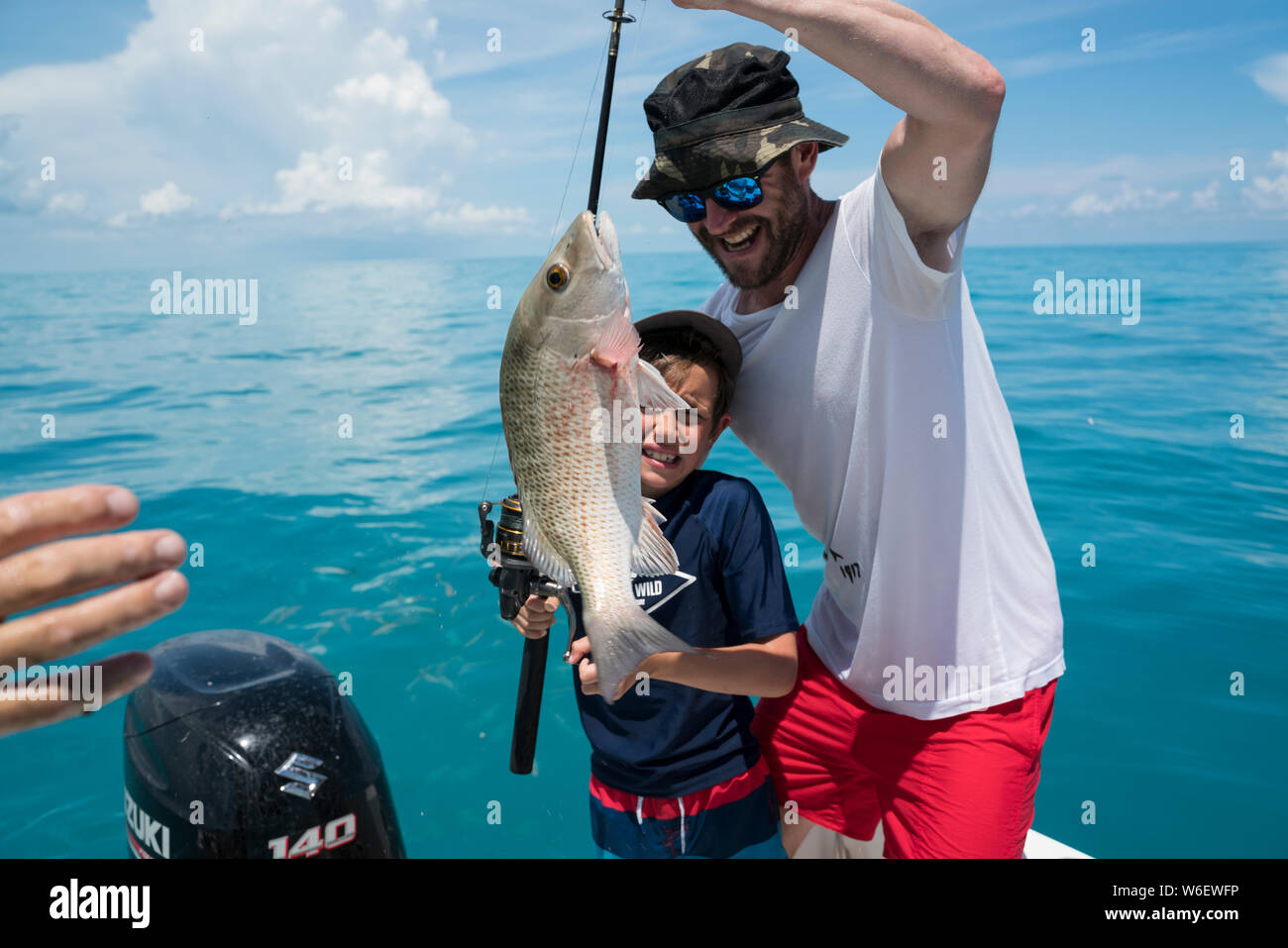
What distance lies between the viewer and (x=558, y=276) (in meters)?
1.73

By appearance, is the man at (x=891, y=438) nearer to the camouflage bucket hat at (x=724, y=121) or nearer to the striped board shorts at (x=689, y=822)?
the camouflage bucket hat at (x=724, y=121)

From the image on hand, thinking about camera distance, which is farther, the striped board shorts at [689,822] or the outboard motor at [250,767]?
the striped board shorts at [689,822]

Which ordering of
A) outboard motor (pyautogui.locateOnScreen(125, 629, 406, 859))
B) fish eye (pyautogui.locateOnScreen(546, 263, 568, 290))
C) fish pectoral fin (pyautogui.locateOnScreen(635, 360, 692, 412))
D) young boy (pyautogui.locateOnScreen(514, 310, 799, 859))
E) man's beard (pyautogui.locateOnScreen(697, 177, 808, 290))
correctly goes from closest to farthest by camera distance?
fish eye (pyautogui.locateOnScreen(546, 263, 568, 290)), fish pectoral fin (pyautogui.locateOnScreen(635, 360, 692, 412)), outboard motor (pyautogui.locateOnScreen(125, 629, 406, 859)), young boy (pyautogui.locateOnScreen(514, 310, 799, 859)), man's beard (pyautogui.locateOnScreen(697, 177, 808, 290))

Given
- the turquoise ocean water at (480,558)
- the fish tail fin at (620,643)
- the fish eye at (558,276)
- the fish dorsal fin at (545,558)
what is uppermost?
the fish eye at (558,276)

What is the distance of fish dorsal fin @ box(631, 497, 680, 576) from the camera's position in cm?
200

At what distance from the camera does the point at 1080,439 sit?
36.3ft

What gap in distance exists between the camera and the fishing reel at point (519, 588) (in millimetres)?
2348

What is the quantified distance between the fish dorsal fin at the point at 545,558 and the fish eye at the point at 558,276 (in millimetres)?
562

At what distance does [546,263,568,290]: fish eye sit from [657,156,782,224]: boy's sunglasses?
1.10 metres

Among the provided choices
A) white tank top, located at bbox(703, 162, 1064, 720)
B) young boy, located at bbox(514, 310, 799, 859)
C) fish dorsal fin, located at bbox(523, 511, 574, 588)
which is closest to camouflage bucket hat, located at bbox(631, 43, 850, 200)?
white tank top, located at bbox(703, 162, 1064, 720)

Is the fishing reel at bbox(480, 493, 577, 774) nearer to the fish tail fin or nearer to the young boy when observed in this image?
the young boy

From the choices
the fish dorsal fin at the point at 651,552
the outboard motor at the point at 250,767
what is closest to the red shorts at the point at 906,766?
the fish dorsal fin at the point at 651,552

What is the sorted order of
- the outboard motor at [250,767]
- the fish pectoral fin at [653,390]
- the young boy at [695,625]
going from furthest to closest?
1. the young boy at [695,625]
2. the outboard motor at [250,767]
3. the fish pectoral fin at [653,390]

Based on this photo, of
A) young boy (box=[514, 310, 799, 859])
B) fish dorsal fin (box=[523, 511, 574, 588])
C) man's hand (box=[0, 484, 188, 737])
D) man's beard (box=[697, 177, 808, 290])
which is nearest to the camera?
man's hand (box=[0, 484, 188, 737])
